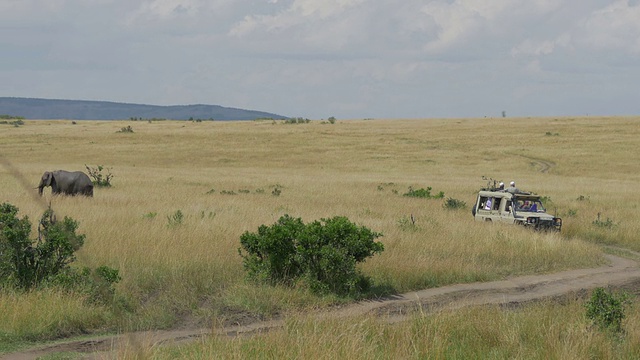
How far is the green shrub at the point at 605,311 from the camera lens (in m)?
9.43

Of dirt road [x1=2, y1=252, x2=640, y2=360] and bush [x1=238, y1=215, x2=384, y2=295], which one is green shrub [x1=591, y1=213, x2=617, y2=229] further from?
bush [x1=238, y1=215, x2=384, y2=295]

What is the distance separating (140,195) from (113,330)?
1919 centimetres

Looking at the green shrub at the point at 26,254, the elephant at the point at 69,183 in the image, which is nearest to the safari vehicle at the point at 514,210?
the green shrub at the point at 26,254

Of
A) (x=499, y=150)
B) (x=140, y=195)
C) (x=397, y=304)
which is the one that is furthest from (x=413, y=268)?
(x=499, y=150)

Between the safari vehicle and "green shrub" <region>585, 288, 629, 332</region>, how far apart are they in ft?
37.1

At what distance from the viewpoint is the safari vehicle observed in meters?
21.1

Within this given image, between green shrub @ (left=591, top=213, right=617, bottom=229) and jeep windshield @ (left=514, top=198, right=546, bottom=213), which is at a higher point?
jeep windshield @ (left=514, top=198, right=546, bottom=213)

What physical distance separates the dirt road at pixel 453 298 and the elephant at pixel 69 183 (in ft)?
57.3

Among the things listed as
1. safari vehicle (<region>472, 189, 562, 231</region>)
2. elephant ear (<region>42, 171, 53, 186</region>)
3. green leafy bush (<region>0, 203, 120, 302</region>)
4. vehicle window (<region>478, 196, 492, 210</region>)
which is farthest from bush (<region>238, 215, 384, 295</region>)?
elephant ear (<region>42, 171, 53, 186</region>)

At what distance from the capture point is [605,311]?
9.61m

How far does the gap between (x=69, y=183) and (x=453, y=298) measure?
18590mm

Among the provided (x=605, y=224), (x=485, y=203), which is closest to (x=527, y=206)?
(x=485, y=203)

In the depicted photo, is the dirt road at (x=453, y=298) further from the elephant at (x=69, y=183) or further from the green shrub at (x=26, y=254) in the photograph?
the elephant at (x=69, y=183)

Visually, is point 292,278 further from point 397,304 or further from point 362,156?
point 362,156
